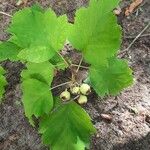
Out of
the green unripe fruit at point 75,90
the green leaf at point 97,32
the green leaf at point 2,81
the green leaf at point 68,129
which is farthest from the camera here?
the green leaf at point 2,81

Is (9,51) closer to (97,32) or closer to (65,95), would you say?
(65,95)

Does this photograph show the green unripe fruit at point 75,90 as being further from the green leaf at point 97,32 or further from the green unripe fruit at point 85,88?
the green leaf at point 97,32

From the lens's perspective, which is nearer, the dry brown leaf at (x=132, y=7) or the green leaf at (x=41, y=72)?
the green leaf at (x=41, y=72)

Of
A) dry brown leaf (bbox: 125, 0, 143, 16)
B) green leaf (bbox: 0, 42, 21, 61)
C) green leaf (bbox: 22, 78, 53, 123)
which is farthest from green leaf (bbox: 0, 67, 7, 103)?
dry brown leaf (bbox: 125, 0, 143, 16)

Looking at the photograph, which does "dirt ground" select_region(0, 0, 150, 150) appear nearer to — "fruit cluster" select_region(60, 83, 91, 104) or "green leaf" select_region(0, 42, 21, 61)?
"fruit cluster" select_region(60, 83, 91, 104)

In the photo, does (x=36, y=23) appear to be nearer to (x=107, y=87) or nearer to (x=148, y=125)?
(x=107, y=87)

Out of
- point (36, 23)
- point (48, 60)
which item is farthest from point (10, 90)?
point (36, 23)

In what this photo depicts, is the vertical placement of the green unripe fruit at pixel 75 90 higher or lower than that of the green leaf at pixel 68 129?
higher

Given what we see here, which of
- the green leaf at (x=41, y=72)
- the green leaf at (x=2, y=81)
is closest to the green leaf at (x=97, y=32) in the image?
the green leaf at (x=41, y=72)
